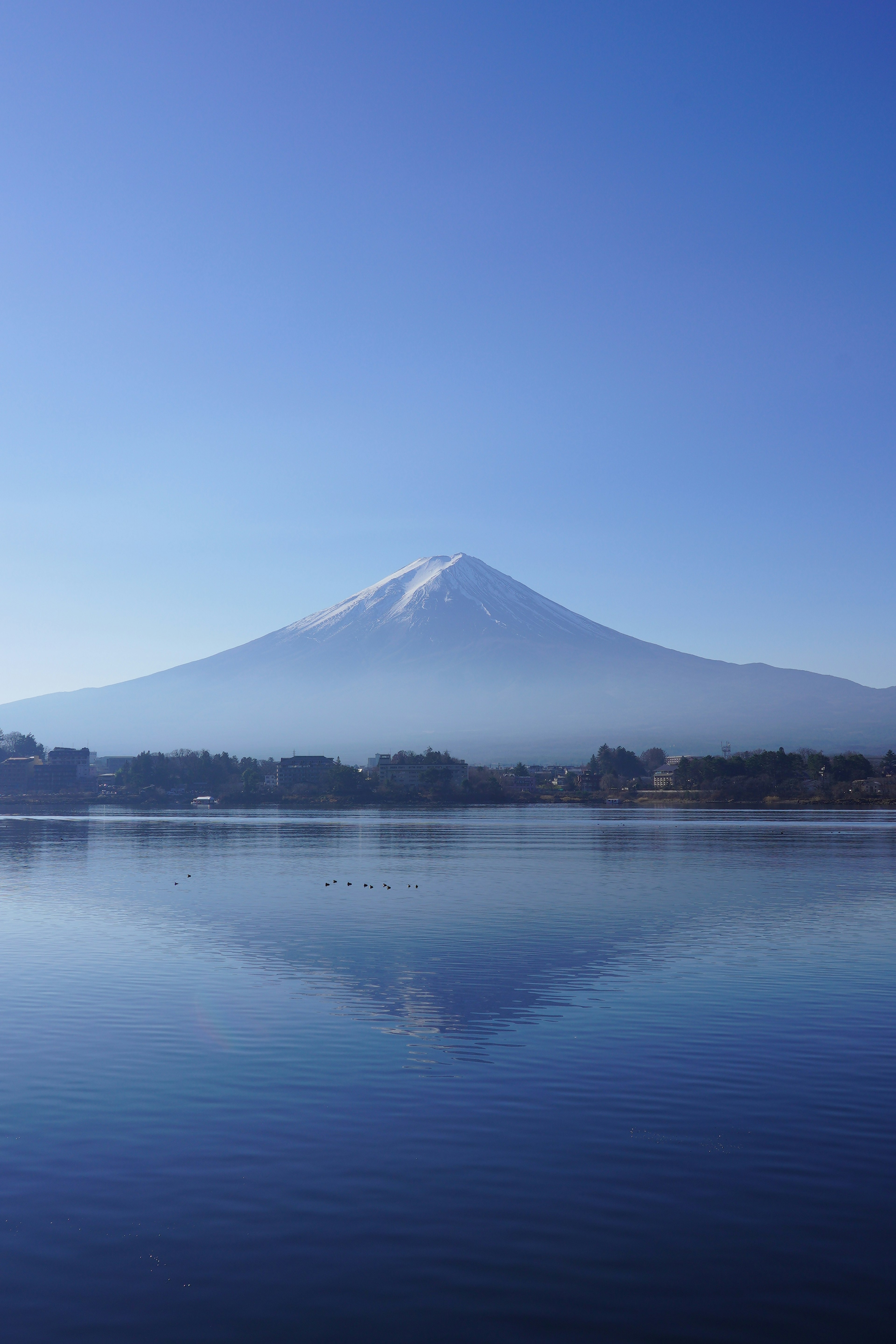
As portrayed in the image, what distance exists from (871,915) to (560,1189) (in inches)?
1194

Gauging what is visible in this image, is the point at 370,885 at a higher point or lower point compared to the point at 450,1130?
lower

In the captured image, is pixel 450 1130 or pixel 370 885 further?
pixel 370 885

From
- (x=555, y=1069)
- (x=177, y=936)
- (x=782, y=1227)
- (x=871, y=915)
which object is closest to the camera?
(x=782, y=1227)

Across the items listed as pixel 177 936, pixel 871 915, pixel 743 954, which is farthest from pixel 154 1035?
pixel 871 915

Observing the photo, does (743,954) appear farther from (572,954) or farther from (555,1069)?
(555,1069)

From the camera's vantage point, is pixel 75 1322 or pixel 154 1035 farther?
pixel 154 1035

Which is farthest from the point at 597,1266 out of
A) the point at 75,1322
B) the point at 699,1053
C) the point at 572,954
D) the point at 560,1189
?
the point at 572,954

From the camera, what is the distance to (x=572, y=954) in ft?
106

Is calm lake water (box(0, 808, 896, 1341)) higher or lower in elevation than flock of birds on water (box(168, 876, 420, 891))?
higher

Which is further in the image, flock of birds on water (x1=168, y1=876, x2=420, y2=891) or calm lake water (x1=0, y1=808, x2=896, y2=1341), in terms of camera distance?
flock of birds on water (x1=168, y1=876, x2=420, y2=891)

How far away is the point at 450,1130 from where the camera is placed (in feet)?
52.8

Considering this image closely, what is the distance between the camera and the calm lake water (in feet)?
35.8

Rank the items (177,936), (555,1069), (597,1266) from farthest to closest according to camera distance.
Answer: (177,936) < (555,1069) < (597,1266)

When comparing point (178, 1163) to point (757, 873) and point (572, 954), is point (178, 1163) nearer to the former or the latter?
point (572, 954)
